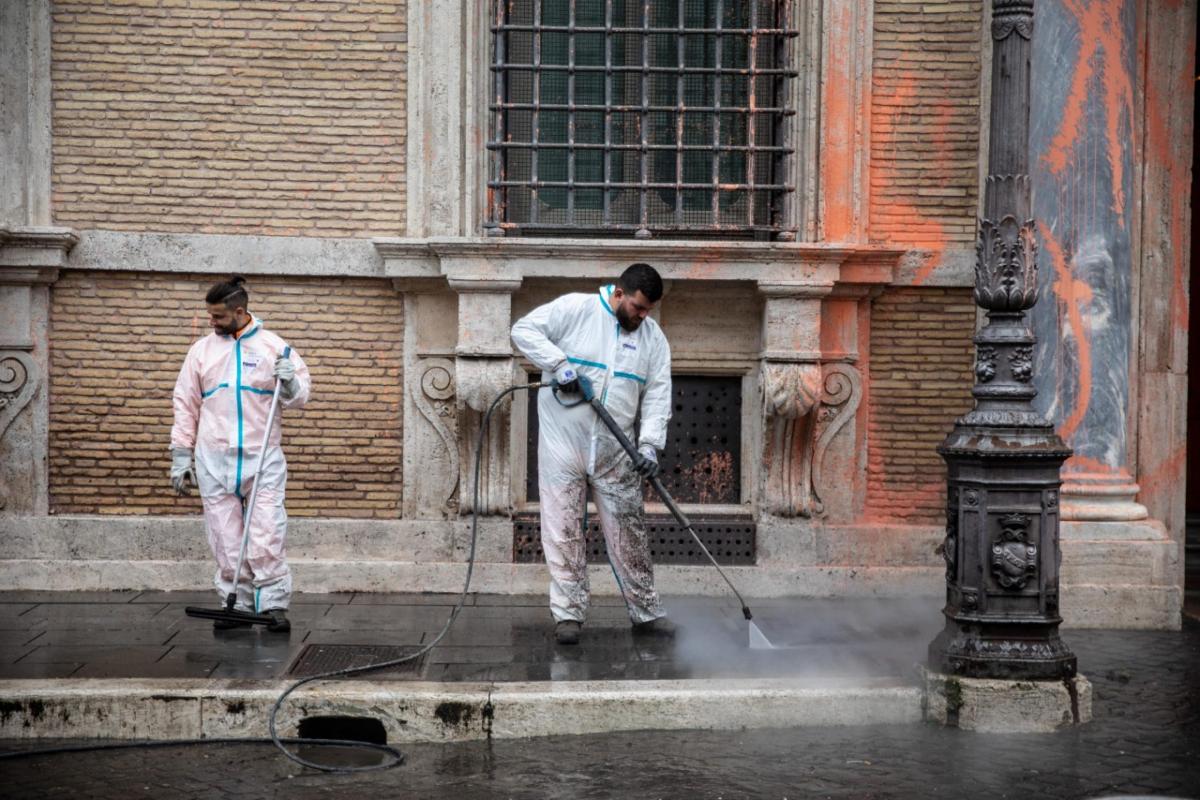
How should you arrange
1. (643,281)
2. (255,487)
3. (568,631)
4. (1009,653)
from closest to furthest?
(1009,653) → (643,281) → (568,631) → (255,487)

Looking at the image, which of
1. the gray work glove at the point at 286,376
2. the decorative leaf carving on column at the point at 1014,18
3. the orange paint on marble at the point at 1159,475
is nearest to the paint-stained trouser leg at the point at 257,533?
the gray work glove at the point at 286,376

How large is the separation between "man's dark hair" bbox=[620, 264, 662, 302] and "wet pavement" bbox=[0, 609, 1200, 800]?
2337 millimetres

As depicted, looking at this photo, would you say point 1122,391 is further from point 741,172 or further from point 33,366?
point 33,366

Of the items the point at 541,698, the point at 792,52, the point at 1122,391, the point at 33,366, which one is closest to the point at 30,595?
the point at 33,366

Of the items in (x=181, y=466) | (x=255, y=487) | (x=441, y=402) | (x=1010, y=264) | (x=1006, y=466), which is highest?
(x=1010, y=264)

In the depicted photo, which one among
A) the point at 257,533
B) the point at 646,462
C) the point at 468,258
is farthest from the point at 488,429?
the point at 646,462

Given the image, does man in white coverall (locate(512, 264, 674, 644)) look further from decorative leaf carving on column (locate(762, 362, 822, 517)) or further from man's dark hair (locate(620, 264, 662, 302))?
decorative leaf carving on column (locate(762, 362, 822, 517))

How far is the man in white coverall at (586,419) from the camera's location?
784cm

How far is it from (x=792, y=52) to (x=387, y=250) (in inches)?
115

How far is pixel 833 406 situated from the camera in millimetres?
9562

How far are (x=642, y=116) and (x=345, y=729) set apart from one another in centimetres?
468

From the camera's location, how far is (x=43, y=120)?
30.4 feet

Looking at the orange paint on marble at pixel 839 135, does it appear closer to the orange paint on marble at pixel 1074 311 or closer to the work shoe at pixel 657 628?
the orange paint on marble at pixel 1074 311

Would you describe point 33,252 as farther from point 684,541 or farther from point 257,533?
point 684,541
